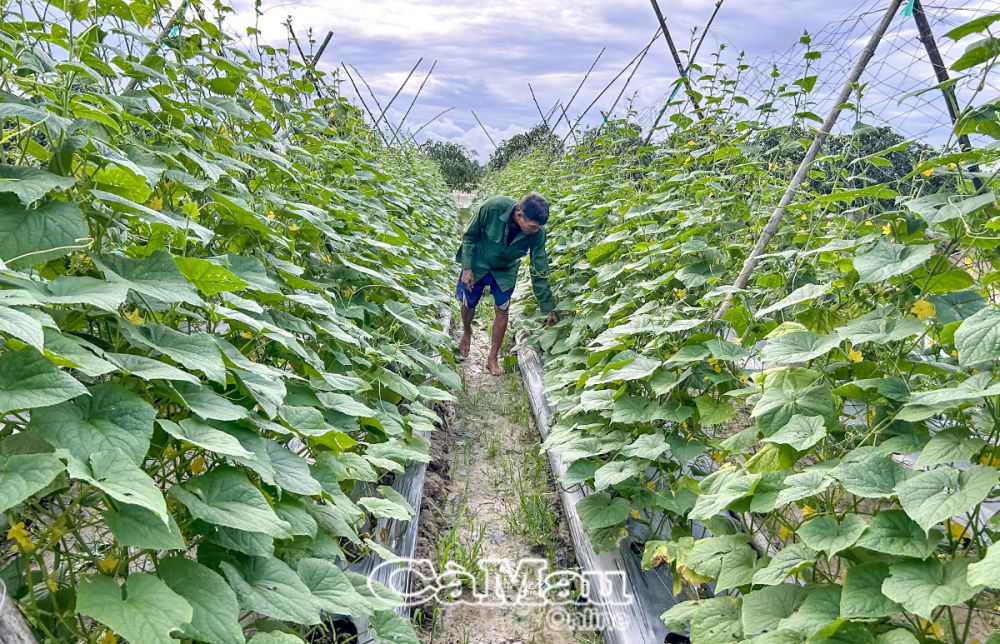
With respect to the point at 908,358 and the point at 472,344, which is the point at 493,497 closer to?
the point at 908,358

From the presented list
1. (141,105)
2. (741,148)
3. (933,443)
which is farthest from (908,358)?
(141,105)

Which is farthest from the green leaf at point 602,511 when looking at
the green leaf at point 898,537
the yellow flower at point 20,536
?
the yellow flower at point 20,536

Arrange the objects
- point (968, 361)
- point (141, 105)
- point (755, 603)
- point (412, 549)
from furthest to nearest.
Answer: point (412, 549), point (141, 105), point (755, 603), point (968, 361)

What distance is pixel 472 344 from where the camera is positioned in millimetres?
5820

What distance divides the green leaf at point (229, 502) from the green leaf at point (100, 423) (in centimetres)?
16

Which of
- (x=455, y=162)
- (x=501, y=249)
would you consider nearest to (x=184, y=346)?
(x=501, y=249)

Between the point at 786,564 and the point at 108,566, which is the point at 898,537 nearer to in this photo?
the point at 786,564

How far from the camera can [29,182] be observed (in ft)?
3.72

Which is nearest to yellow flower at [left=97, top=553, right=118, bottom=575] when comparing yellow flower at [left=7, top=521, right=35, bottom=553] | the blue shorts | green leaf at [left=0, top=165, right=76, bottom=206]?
yellow flower at [left=7, top=521, right=35, bottom=553]

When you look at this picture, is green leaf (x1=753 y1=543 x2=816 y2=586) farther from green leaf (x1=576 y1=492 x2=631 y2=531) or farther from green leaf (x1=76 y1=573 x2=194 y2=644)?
green leaf (x1=76 y1=573 x2=194 y2=644)

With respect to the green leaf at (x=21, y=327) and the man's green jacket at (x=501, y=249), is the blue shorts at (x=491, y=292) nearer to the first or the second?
the man's green jacket at (x=501, y=249)

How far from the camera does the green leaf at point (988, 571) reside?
39.0 inches

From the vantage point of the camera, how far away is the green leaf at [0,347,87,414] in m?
0.92

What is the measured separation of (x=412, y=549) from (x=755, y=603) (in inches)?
50.6
